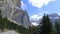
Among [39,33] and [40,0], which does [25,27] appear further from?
[40,0]

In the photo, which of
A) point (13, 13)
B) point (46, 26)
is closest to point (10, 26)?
point (13, 13)

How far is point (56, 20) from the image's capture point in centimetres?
681

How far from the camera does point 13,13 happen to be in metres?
6.73

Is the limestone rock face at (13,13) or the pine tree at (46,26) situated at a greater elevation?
the limestone rock face at (13,13)

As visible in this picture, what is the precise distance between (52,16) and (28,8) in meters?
0.97

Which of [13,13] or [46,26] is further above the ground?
[13,13]

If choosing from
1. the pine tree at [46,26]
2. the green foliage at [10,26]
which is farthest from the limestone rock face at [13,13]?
the pine tree at [46,26]

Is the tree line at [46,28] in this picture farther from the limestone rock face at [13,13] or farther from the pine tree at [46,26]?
the limestone rock face at [13,13]

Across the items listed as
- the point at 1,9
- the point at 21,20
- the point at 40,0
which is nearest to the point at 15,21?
the point at 21,20

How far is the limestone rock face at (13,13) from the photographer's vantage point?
22.0 ft

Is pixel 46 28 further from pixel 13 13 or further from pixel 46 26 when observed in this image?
pixel 13 13

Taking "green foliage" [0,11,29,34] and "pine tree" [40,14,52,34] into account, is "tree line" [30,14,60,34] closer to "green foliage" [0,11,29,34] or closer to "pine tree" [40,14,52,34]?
"pine tree" [40,14,52,34]

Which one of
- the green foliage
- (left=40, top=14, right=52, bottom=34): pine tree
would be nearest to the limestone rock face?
the green foliage

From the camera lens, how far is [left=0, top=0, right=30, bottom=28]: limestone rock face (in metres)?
6.70
